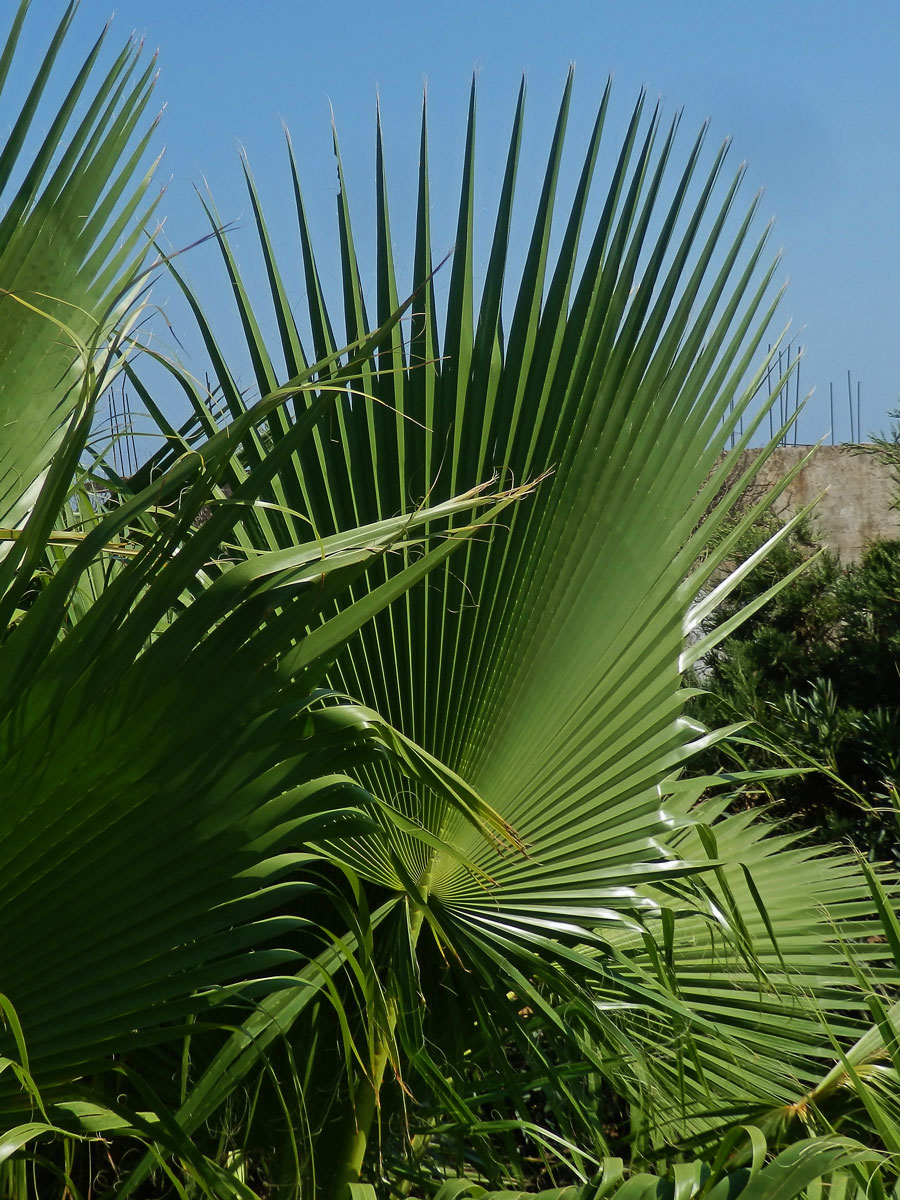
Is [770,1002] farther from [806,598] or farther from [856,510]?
[856,510]

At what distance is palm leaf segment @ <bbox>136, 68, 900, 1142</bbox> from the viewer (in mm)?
1552

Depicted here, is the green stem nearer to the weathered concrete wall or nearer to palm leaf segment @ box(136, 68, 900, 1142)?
palm leaf segment @ box(136, 68, 900, 1142)

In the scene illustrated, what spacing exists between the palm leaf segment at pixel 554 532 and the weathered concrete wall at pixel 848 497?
130 inches

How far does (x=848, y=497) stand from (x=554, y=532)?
3705mm

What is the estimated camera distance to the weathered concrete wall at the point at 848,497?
190 inches

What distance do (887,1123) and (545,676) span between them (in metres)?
0.75

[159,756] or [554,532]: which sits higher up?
[554,532]

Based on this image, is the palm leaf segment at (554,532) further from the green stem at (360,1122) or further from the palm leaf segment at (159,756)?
the palm leaf segment at (159,756)

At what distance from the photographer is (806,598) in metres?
4.14

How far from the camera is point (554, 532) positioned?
1613 mm

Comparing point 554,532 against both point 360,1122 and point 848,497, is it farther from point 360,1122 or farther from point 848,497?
point 848,497

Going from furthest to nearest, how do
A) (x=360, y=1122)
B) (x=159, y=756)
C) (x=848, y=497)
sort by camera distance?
(x=848, y=497) < (x=360, y=1122) < (x=159, y=756)

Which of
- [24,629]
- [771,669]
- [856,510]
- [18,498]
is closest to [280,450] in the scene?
[24,629]

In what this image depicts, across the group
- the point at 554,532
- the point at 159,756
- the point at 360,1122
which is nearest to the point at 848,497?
the point at 554,532
